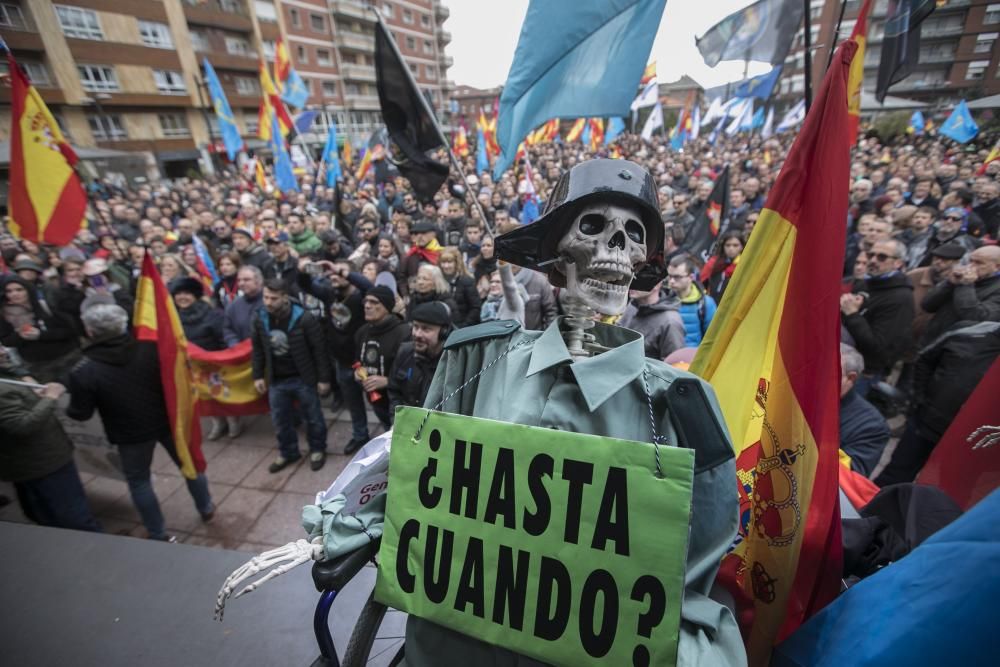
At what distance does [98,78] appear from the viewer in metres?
25.5

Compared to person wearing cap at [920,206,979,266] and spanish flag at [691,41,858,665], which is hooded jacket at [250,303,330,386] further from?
person wearing cap at [920,206,979,266]

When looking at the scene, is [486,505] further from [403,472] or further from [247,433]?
[247,433]

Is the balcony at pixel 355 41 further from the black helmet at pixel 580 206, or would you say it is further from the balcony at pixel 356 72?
the black helmet at pixel 580 206

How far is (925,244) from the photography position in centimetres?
578

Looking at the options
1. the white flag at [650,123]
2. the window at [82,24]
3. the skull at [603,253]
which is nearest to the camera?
the skull at [603,253]

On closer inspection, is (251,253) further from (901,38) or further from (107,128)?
(107,128)

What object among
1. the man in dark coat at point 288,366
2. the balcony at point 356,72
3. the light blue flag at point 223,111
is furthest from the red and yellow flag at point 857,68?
the balcony at point 356,72

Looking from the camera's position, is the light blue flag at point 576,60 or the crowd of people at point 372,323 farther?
the crowd of people at point 372,323

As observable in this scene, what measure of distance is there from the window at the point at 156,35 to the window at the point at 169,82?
59.2 inches

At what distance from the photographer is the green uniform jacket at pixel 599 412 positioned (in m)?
1.07

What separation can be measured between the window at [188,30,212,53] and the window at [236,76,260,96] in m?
2.91

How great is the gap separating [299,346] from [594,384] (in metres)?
3.78

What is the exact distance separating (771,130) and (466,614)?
22682 mm

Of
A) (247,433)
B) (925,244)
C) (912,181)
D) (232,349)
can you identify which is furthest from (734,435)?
(912,181)
